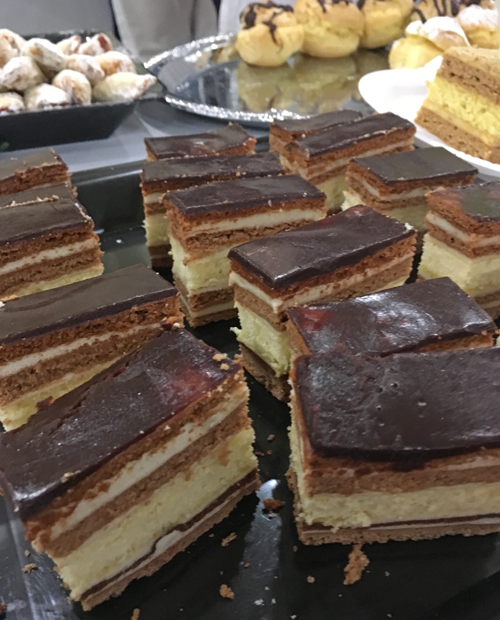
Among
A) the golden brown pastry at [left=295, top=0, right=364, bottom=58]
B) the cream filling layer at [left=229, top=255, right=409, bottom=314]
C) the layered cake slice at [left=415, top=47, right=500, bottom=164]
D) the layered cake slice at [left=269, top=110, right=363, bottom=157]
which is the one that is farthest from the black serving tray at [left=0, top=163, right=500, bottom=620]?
the golden brown pastry at [left=295, top=0, right=364, bottom=58]

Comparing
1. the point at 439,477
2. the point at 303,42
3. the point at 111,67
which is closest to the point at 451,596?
the point at 439,477

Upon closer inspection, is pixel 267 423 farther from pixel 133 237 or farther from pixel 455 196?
pixel 133 237

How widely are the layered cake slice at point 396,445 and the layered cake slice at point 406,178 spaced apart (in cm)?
174

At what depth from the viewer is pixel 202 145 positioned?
3607mm

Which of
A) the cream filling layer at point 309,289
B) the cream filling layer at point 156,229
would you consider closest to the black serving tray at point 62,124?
the cream filling layer at point 156,229

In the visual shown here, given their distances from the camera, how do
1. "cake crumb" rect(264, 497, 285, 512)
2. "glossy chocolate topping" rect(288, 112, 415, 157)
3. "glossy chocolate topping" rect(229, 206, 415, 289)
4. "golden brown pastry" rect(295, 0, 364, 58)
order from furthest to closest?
"golden brown pastry" rect(295, 0, 364, 58), "glossy chocolate topping" rect(288, 112, 415, 157), "glossy chocolate topping" rect(229, 206, 415, 289), "cake crumb" rect(264, 497, 285, 512)

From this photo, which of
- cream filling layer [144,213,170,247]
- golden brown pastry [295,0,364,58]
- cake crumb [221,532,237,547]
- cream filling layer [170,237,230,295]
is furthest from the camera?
golden brown pastry [295,0,364,58]

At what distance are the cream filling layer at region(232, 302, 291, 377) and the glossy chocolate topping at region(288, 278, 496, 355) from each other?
0.32 metres

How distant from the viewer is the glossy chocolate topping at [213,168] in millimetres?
3236

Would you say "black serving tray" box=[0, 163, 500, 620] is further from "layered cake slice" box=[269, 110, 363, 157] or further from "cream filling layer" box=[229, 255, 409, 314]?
"layered cake slice" box=[269, 110, 363, 157]

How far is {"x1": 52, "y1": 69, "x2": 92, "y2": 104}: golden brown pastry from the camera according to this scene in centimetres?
401

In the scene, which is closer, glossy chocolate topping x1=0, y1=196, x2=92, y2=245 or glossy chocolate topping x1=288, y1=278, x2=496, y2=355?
glossy chocolate topping x1=288, y1=278, x2=496, y2=355

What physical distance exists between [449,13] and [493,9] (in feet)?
1.41

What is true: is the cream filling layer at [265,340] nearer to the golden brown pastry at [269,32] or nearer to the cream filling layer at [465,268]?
the cream filling layer at [465,268]
